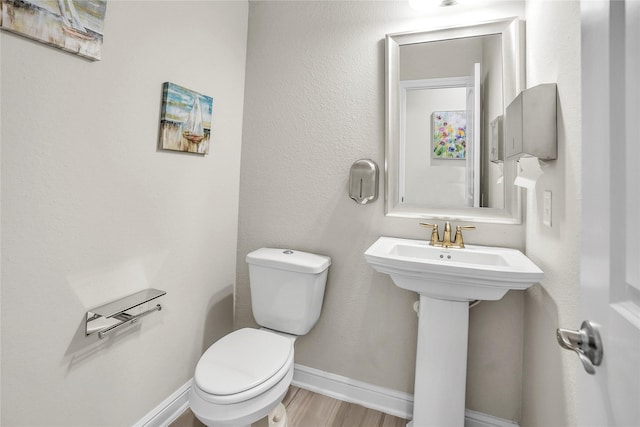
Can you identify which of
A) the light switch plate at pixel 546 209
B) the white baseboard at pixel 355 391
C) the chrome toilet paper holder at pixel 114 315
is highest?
the light switch plate at pixel 546 209

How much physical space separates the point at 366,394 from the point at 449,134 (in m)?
1.43

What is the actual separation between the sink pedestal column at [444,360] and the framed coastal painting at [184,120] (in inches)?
51.6

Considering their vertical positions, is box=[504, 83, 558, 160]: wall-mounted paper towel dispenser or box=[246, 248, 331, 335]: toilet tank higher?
box=[504, 83, 558, 160]: wall-mounted paper towel dispenser

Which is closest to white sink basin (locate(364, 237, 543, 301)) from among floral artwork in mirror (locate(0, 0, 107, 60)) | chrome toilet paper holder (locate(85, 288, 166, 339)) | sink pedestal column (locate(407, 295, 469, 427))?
sink pedestal column (locate(407, 295, 469, 427))

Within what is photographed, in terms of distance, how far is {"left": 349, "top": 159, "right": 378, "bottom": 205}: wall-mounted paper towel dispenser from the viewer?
162cm

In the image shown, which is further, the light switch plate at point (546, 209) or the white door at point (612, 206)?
the light switch plate at point (546, 209)

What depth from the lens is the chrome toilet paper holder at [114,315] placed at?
113 centimetres

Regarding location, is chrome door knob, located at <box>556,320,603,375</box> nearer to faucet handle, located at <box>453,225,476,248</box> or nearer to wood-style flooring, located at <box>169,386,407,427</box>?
faucet handle, located at <box>453,225,476,248</box>

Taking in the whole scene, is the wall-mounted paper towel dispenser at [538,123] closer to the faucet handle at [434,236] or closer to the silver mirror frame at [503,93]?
the silver mirror frame at [503,93]

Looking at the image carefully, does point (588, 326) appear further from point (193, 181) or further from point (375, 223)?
point (193, 181)

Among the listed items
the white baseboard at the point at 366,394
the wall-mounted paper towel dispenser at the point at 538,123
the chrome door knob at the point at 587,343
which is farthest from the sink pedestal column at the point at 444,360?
the chrome door knob at the point at 587,343

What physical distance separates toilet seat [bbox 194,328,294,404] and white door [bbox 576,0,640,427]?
0.95 meters

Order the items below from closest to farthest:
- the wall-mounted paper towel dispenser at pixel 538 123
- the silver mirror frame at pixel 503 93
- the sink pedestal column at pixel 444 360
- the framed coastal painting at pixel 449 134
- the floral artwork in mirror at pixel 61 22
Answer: the floral artwork in mirror at pixel 61 22 < the wall-mounted paper towel dispenser at pixel 538 123 < the sink pedestal column at pixel 444 360 < the silver mirror frame at pixel 503 93 < the framed coastal painting at pixel 449 134

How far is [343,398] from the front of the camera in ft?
5.61
